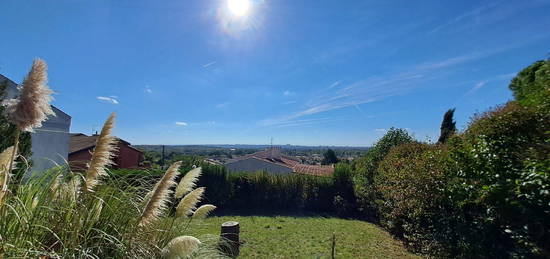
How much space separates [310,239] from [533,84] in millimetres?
6854

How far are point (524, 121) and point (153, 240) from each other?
531cm

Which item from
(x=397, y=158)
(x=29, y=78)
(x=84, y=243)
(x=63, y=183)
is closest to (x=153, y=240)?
(x=84, y=243)

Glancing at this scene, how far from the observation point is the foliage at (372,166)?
11.6 meters

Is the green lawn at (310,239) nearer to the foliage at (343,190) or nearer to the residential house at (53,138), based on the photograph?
the foliage at (343,190)

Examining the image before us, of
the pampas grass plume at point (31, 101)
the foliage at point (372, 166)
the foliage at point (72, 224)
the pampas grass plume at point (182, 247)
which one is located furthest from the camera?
the foliage at point (372, 166)

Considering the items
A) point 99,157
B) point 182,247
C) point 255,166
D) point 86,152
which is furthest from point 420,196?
point 255,166

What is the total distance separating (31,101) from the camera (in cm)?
145

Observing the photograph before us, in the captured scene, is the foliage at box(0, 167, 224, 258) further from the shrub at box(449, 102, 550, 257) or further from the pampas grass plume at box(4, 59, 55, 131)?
the shrub at box(449, 102, 550, 257)

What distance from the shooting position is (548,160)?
2.89m

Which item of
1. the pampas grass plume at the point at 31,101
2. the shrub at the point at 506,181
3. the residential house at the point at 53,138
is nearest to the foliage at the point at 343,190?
the shrub at the point at 506,181

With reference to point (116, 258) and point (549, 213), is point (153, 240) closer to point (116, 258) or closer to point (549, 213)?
point (116, 258)

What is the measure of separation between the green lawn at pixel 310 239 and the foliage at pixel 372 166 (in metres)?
1.00

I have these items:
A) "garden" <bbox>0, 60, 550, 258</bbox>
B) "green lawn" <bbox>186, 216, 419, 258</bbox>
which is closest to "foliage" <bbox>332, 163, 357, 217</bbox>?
"green lawn" <bbox>186, 216, 419, 258</bbox>

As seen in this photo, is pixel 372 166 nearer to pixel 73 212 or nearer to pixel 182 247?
pixel 182 247
